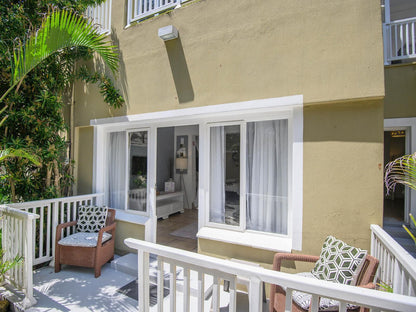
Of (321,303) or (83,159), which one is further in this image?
(83,159)

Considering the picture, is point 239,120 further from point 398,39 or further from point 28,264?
point 398,39

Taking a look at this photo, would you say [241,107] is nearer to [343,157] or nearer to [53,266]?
[343,157]

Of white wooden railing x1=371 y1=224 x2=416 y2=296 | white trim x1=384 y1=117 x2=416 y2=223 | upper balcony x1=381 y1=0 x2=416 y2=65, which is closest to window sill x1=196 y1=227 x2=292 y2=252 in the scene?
white wooden railing x1=371 y1=224 x2=416 y2=296

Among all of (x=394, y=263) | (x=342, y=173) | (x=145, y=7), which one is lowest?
(x=394, y=263)

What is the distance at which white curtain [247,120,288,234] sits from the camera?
149 inches

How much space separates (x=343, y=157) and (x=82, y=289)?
15.0 ft

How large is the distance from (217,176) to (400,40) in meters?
6.32

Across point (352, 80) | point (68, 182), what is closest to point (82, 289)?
point (68, 182)

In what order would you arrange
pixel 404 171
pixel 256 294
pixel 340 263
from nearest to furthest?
pixel 256 294, pixel 340 263, pixel 404 171

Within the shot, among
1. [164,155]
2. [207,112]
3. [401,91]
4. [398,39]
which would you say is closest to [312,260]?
[207,112]

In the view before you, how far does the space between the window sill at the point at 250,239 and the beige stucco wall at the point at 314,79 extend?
0.43 ft

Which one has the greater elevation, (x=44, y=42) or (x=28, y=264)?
(x=44, y=42)

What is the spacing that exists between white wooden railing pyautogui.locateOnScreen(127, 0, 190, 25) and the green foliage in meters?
0.80

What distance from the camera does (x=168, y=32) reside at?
437 centimetres
